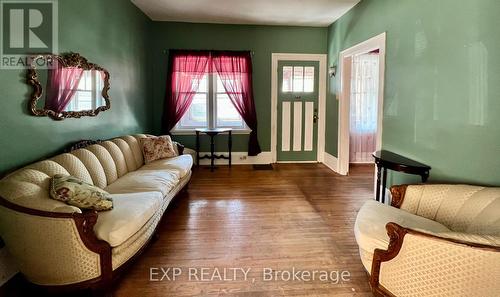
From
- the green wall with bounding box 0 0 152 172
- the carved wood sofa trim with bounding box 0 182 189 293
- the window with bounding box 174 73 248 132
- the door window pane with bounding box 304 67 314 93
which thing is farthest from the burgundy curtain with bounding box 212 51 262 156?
the carved wood sofa trim with bounding box 0 182 189 293

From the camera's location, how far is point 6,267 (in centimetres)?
223

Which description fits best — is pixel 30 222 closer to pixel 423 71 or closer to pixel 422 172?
pixel 422 172

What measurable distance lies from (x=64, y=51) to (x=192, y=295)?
8.45 feet

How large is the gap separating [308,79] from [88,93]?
439cm

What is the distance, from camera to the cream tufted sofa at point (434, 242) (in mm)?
1532

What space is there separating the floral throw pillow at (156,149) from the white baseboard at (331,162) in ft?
10.1

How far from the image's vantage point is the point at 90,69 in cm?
346

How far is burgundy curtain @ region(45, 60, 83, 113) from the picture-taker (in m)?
2.75

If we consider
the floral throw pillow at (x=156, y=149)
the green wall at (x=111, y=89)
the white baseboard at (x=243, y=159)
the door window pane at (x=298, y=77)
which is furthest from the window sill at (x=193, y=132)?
the floral throw pillow at (x=156, y=149)

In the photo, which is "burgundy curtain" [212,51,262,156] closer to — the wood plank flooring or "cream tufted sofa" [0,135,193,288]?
the wood plank flooring

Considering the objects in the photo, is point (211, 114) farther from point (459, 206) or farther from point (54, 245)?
point (459, 206)

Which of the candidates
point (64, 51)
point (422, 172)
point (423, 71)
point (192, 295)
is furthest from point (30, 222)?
point (423, 71)

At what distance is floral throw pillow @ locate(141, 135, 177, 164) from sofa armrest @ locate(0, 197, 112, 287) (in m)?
2.25

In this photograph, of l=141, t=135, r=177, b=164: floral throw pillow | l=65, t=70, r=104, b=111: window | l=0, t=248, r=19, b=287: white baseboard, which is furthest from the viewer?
l=141, t=135, r=177, b=164: floral throw pillow
